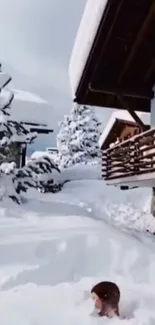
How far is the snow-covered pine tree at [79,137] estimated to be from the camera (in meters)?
35.4

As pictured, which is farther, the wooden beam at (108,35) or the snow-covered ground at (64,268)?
the wooden beam at (108,35)

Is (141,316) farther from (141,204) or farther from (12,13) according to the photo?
(141,204)

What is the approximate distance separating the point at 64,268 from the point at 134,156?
5098 millimetres

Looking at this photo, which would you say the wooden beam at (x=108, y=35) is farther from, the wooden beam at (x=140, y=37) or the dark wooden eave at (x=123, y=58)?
the wooden beam at (x=140, y=37)

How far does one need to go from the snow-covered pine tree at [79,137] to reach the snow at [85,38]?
77.9 ft

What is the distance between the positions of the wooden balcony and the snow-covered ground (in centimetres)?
172

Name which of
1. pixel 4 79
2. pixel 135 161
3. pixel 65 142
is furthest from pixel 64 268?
pixel 65 142

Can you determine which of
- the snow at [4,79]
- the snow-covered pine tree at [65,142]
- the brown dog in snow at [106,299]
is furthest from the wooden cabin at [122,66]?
the snow-covered pine tree at [65,142]

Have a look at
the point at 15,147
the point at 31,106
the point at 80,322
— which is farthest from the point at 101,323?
the point at 31,106

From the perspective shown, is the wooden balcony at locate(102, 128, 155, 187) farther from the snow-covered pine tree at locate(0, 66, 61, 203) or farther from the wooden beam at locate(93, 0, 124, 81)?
the snow-covered pine tree at locate(0, 66, 61, 203)

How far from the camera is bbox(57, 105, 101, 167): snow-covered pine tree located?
116ft

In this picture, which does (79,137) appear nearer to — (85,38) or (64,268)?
(85,38)

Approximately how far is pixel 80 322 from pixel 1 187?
8467mm

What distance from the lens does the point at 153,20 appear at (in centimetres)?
922
